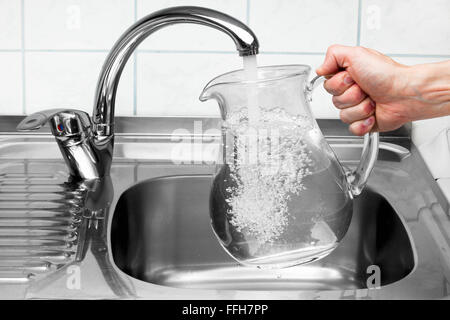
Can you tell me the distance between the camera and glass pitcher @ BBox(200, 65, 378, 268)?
63 centimetres

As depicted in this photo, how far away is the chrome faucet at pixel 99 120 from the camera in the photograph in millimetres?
858

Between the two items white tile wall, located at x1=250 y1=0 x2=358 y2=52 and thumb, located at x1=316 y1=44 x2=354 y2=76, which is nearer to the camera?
thumb, located at x1=316 y1=44 x2=354 y2=76

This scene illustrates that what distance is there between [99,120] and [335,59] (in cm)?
40

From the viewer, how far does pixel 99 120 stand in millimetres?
Answer: 936

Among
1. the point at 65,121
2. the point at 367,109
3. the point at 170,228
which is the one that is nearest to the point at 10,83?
the point at 65,121

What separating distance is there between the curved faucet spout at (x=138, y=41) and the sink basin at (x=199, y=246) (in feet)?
0.40

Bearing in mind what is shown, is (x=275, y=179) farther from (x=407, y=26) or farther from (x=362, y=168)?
(x=407, y=26)

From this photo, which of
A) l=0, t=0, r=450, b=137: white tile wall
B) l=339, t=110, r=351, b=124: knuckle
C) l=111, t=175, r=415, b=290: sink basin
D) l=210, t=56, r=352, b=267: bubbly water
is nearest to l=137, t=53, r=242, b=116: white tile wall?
l=0, t=0, r=450, b=137: white tile wall

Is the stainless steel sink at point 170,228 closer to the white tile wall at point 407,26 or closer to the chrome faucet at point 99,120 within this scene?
the chrome faucet at point 99,120

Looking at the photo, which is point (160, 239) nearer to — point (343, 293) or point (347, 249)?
point (347, 249)

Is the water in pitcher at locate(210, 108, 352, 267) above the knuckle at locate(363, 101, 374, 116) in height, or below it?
below

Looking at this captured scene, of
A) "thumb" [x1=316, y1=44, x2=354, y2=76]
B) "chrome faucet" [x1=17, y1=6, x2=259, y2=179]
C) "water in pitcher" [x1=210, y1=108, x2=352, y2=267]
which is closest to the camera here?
"water in pitcher" [x1=210, y1=108, x2=352, y2=267]

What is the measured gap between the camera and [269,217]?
635mm

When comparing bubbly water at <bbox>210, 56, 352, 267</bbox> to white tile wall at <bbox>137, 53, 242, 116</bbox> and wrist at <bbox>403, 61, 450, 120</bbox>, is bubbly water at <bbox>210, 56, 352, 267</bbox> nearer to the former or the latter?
wrist at <bbox>403, 61, 450, 120</bbox>
